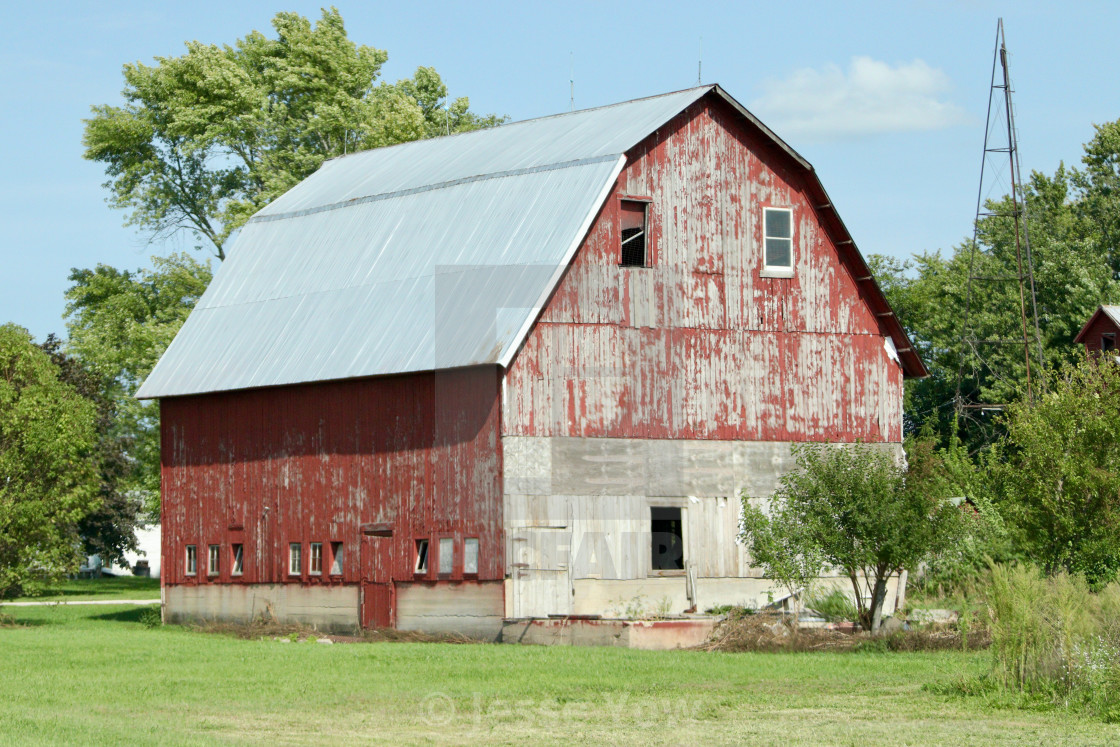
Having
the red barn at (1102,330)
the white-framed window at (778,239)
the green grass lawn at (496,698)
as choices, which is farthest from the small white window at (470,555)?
the red barn at (1102,330)

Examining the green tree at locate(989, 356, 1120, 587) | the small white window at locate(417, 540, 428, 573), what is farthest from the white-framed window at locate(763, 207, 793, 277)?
the small white window at locate(417, 540, 428, 573)

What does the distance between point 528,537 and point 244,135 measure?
2919 centimetres

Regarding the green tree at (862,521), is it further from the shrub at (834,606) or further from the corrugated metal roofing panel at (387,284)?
the corrugated metal roofing panel at (387,284)

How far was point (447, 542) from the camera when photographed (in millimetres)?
30188

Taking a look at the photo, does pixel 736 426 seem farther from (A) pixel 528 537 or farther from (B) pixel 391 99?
(B) pixel 391 99

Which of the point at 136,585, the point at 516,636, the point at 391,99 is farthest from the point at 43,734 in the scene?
the point at 136,585

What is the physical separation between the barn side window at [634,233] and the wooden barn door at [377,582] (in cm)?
728

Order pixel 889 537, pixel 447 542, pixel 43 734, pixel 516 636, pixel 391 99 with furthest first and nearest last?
pixel 391 99 < pixel 447 542 < pixel 516 636 < pixel 889 537 < pixel 43 734

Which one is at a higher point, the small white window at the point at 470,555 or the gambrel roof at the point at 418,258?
the gambrel roof at the point at 418,258

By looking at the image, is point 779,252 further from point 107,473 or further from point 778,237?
point 107,473

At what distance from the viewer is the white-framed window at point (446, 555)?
30.0 m

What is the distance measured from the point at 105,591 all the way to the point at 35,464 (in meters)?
26.4

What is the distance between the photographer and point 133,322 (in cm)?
5156

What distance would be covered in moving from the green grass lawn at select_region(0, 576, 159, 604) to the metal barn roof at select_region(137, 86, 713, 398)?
16238 millimetres
